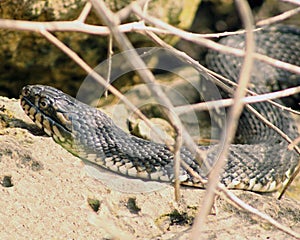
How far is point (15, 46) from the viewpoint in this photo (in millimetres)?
6684

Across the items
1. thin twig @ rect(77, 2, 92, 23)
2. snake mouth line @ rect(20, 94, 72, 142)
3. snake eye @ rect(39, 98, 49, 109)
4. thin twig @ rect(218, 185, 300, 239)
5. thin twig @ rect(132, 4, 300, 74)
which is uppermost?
thin twig @ rect(132, 4, 300, 74)

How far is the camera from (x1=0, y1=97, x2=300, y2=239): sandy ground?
13.8 ft

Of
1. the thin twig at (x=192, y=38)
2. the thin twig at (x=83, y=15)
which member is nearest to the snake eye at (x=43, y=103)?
the thin twig at (x=83, y=15)

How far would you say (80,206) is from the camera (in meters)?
4.42

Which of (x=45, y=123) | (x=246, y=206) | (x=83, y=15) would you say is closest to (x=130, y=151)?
(x=45, y=123)

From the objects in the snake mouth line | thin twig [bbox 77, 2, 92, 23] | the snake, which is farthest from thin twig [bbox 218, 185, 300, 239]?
the snake mouth line

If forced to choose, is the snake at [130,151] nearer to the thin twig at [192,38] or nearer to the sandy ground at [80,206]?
the sandy ground at [80,206]

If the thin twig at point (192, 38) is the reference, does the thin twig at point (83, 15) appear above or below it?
below

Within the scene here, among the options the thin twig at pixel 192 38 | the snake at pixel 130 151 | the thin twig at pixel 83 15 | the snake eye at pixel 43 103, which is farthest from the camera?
the snake eye at pixel 43 103

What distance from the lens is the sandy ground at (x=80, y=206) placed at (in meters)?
4.21

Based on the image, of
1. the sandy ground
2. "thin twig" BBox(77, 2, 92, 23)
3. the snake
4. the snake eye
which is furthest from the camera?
the snake eye

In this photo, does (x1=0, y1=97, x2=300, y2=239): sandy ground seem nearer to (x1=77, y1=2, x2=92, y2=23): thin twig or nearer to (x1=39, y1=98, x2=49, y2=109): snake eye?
(x1=39, y1=98, x2=49, y2=109): snake eye

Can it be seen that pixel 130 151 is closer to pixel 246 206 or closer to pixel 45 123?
pixel 45 123

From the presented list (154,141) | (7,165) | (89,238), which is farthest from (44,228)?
(154,141)
